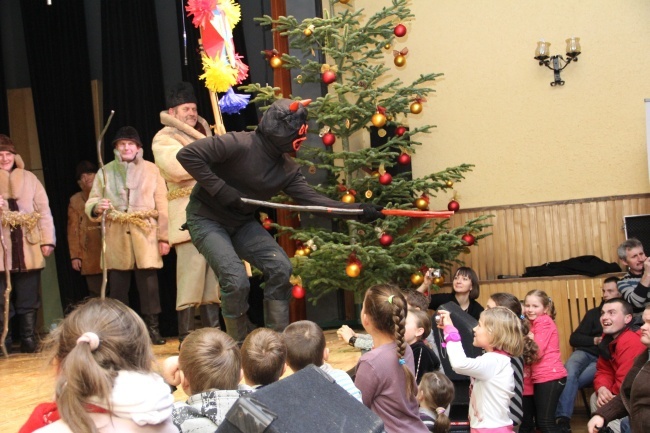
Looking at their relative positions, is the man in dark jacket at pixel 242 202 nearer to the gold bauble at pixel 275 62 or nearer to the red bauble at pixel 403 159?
the red bauble at pixel 403 159

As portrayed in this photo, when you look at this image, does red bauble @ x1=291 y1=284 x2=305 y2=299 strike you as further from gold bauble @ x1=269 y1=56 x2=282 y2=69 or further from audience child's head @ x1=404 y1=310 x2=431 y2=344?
audience child's head @ x1=404 y1=310 x2=431 y2=344

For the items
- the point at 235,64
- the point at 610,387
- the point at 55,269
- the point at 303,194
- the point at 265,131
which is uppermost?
the point at 235,64

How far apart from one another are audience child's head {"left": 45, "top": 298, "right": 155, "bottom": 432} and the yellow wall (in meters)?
5.94

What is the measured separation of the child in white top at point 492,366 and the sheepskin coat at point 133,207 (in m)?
3.34

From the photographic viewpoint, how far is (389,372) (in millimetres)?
3355

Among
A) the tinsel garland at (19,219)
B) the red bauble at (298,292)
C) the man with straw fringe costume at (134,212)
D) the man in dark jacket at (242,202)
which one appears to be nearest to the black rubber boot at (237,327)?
the man in dark jacket at (242,202)

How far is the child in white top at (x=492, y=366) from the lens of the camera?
165 inches

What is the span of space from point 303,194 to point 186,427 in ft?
8.36

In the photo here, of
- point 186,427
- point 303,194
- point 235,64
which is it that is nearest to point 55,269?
point 235,64

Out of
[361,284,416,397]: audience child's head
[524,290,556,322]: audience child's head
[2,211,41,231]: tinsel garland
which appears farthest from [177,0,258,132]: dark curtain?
[361,284,416,397]: audience child's head

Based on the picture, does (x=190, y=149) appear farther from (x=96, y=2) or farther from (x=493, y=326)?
(x=96, y=2)

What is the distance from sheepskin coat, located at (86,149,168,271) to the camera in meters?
6.89

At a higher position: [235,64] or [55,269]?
[235,64]

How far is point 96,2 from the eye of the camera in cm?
867
